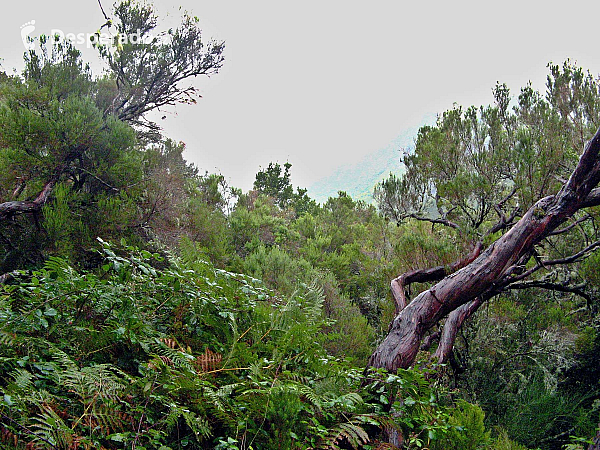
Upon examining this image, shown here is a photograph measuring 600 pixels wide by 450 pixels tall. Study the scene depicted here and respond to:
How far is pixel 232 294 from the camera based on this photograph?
1769 millimetres

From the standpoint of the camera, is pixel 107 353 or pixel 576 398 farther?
pixel 576 398

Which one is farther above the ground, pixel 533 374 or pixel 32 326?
pixel 32 326

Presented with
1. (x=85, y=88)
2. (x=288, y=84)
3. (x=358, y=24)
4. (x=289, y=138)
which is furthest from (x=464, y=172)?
(x=358, y=24)

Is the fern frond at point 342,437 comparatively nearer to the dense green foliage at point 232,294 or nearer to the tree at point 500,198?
the dense green foliage at point 232,294

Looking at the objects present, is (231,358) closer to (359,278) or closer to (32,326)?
(32,326)

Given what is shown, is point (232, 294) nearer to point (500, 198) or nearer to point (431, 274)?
point (431, 274)

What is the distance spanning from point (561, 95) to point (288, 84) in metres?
90.4

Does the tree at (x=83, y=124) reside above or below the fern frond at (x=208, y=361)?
above

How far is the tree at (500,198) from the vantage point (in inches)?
103

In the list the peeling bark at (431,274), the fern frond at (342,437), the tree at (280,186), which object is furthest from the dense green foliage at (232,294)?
the tree at (280,186)

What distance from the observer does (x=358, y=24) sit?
302ft

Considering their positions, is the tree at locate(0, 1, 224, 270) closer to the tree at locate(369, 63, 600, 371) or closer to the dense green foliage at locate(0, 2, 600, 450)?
the dense green foliage at locate(0, 2, 600, 450)

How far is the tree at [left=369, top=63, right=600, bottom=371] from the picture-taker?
103 inches

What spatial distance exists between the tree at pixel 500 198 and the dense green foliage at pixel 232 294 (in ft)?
0.15
